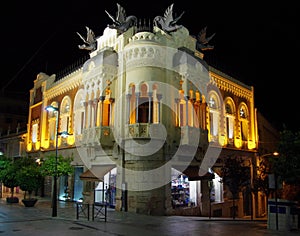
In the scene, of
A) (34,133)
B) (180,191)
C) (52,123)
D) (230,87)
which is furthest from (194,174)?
(34,133)

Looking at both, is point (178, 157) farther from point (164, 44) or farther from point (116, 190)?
point (164, 44)

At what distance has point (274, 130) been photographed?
1615 inches

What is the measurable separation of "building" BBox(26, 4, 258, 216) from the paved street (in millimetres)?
2975

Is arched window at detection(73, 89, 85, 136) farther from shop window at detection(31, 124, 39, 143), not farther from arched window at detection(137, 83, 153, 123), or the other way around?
shop window at detection(31, 124, 39, 143)

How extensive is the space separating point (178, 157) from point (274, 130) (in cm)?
2410

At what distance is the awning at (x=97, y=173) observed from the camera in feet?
70.2

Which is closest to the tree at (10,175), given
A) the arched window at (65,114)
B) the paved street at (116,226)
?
the arched window at (65,114)

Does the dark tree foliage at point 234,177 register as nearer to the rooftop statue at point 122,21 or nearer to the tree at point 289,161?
the tree at point 289,161

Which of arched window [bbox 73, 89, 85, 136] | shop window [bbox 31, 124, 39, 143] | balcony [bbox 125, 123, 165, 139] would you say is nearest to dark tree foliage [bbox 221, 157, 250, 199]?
balcony [bbox 125, 123, 165, 139]

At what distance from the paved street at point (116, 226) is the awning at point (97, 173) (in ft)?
9.91

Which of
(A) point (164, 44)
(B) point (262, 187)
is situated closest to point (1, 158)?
(A) point (164, 44)

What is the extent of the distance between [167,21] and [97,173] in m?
11.8

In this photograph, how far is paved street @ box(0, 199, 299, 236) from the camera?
13.6 meters

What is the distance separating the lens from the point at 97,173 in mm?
21875
